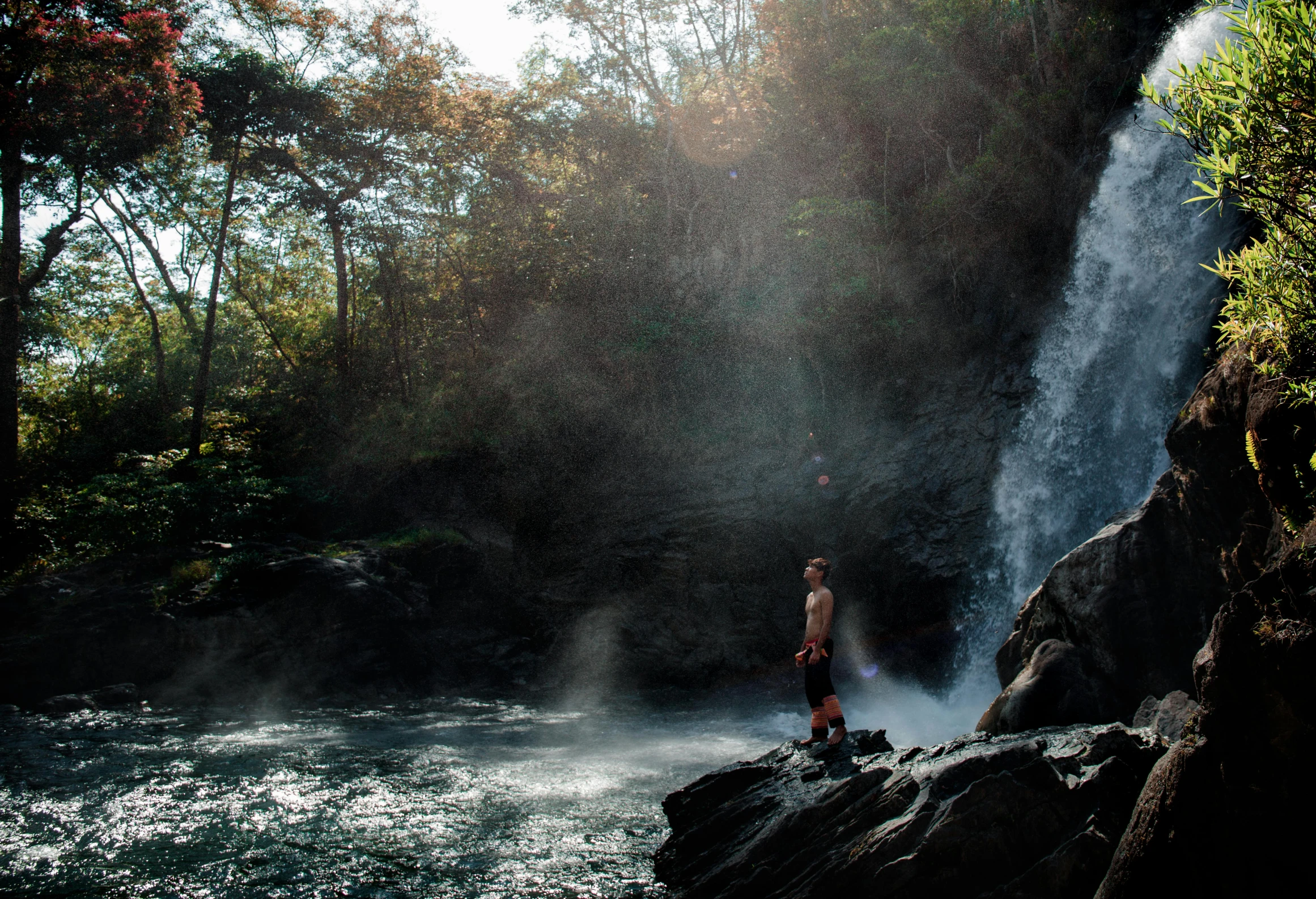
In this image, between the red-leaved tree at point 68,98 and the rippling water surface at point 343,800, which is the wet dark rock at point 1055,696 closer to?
the rippling water surface at point 343,800

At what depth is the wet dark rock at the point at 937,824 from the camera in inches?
184

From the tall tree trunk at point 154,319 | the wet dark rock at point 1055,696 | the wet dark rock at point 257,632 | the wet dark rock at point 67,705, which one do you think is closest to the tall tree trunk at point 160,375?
the tall tree trunk at point 154,319

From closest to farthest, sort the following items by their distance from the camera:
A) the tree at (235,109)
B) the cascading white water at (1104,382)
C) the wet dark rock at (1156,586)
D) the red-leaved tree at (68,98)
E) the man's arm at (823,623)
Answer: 1. the wet dark rock at (1156,586)
2. the man's arm at (823,623)
3. the cascading white water at (1104,382)
4. the red-leaved tree at (68,98)
5. the tree at (235,109)

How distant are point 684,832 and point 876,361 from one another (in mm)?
13888

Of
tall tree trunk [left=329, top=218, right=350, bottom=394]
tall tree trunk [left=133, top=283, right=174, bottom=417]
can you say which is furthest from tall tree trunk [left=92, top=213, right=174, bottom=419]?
tall tree trunk [left=329, top=218, right=350, bottom=394]

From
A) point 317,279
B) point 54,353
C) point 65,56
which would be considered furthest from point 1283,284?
point 317,279

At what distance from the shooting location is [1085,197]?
15.7 m

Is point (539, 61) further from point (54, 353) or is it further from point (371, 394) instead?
point (54, 353)

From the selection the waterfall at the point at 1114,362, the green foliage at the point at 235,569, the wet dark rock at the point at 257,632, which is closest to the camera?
the waterfall at the point at 1114,362

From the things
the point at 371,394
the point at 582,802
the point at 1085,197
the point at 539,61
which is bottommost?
the point at 582,802

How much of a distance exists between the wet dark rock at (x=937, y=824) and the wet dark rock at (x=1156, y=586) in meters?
1.29

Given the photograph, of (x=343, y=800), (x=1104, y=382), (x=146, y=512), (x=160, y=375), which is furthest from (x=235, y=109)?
(x=1104, y=382)

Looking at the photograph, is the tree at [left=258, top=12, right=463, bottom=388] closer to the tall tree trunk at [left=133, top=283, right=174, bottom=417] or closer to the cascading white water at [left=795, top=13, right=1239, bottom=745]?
the tall tree trunk at [left=133, top=283, right=174, bottom=417]

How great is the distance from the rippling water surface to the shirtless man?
1.96 m
